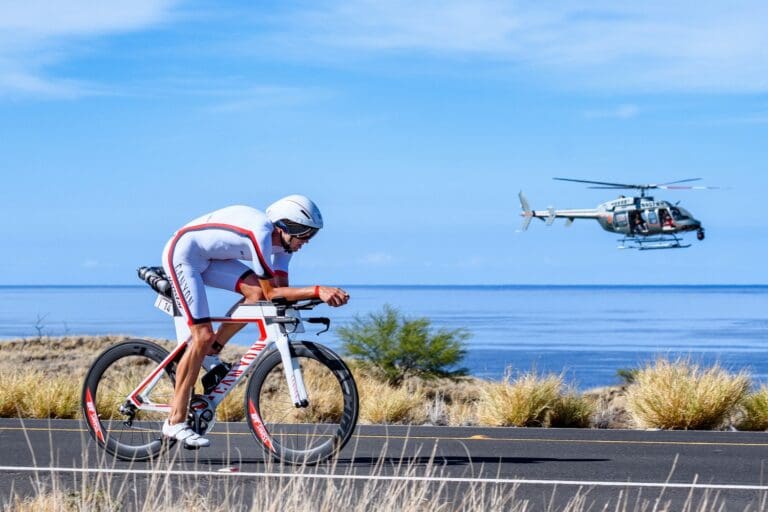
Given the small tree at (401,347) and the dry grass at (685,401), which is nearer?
the dry grass at (685,401)

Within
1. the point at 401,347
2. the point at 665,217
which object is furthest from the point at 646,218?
the point at 401,347

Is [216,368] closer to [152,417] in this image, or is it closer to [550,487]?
[152,417]

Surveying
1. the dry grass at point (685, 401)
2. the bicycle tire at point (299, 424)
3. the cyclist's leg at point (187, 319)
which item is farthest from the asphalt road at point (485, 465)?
the dry grass at point (685, 401)

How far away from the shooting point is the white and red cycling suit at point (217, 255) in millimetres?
9219

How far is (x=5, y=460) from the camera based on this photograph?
10.6 m

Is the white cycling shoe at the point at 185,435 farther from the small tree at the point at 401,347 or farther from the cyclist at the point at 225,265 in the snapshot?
the small tree at the point at 401,347

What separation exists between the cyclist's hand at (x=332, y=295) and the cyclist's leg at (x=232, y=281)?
0.65 meters

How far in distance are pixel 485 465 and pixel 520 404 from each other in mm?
4739

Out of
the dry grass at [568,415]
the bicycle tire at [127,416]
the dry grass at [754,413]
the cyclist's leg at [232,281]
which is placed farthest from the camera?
the dry grass at [568,415]

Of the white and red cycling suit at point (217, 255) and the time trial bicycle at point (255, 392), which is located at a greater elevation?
the white and red cycling suit at point (217, 255)

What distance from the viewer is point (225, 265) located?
9797 millimetres

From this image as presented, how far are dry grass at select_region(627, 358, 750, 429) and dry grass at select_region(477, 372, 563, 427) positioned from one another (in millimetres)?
1019

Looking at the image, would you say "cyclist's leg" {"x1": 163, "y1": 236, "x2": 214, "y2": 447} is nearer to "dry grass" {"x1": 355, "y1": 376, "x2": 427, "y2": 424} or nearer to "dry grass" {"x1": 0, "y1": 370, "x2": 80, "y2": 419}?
"dry grass" {"x1": 355, "y1": 376, "x2": 427, "y2": 424}

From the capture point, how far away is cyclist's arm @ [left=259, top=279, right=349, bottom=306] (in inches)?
361
